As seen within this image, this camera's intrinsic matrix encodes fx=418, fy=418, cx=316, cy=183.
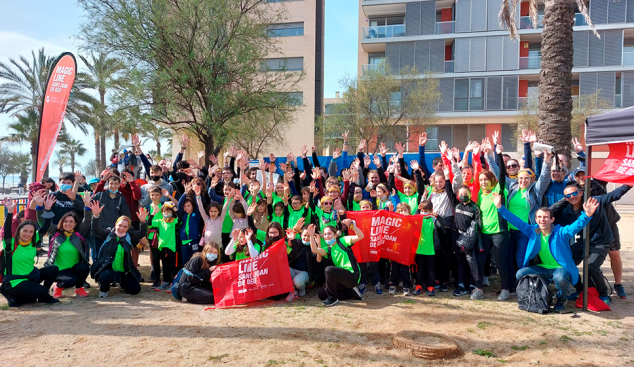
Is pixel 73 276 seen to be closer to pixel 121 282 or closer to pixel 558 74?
pixel 121 282

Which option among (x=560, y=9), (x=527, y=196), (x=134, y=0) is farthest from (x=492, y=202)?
(x=134, y=0)

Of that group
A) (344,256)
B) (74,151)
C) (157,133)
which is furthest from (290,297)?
(74,151)

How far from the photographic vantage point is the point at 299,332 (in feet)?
16.8

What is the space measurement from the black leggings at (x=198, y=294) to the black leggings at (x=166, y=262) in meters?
1.04

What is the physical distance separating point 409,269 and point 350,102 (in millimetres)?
21023

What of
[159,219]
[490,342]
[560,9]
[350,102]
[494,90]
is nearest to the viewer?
[490,342]

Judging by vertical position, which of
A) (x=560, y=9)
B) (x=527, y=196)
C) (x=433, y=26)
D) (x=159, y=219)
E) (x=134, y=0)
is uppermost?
(x=433, y=26)

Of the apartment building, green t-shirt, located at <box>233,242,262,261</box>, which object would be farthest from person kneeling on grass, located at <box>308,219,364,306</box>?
the apartment building

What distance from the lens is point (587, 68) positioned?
28422 mm

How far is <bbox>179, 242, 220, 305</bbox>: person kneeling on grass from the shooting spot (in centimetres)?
640

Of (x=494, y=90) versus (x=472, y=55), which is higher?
(x=472, y=55)

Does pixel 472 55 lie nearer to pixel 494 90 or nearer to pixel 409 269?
pixel 494 90

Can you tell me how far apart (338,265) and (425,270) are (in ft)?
5.09

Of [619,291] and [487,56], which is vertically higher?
[487,56]
